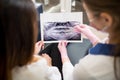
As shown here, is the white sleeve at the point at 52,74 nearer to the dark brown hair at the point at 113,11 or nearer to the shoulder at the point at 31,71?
the shoulder at the point at 31,71

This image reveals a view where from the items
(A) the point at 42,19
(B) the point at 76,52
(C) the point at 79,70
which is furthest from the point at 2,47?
(B) the point at 76,52

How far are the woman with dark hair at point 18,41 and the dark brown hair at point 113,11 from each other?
0.22m

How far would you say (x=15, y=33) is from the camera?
0.86 m

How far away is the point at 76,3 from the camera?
1.78 metres

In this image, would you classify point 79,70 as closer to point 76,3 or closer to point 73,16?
point 73,16

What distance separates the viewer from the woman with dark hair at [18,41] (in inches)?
32.8

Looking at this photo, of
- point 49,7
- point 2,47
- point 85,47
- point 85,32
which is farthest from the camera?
point 49,7

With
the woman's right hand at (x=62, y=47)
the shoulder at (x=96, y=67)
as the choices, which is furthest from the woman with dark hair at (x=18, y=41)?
the woman's right hand at (x=62, y=47)

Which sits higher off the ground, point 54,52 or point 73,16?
point 73,16

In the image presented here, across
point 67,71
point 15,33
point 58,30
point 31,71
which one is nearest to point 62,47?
point 58,30

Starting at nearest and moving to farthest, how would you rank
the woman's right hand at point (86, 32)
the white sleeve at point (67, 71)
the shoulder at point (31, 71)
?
the shoulder at point (31, 71), the white sleeve at point (67, 71), the woman's right hand at point (86, 32)

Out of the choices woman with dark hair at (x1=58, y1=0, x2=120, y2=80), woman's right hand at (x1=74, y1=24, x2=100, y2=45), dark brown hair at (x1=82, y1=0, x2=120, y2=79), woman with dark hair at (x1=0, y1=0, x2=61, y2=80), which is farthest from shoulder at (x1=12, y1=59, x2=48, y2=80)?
woman's right hand at (x1=74, y1=24, x2=100, y2=45)

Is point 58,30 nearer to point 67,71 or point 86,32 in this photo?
point 86,32

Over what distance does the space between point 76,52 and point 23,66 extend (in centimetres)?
53
